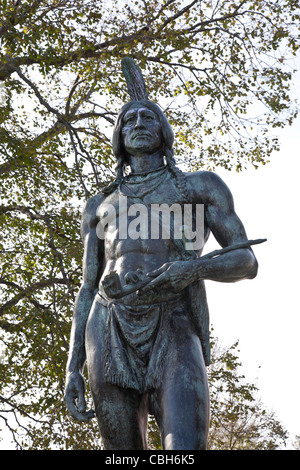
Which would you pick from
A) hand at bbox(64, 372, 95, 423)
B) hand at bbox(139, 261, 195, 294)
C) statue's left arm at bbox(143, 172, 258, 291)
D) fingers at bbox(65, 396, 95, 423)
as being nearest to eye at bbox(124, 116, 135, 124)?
statue's left arm at bbox(143, 172, 258, 291)

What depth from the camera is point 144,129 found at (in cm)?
480

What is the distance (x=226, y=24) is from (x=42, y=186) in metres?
5.04

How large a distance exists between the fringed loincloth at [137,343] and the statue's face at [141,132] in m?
1.09

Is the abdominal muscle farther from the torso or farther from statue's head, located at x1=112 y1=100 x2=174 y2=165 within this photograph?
statue's head, located at x1=112 y1=100 x2=174 y2=165

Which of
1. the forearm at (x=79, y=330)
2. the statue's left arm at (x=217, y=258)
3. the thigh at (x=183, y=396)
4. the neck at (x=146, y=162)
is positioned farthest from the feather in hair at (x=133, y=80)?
the thigh at (x=183, y=396)

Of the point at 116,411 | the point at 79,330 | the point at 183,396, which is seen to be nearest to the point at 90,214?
the point at 79,330

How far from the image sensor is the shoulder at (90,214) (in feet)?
15.7

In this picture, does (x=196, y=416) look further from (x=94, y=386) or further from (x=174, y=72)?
(x=174, y=72)

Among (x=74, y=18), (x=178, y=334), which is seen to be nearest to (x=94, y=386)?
(x=178, y=334)

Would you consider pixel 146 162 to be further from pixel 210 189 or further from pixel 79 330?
pixel 79 330

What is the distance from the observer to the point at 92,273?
4676 millimetres

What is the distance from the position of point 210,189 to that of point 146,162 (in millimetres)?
553

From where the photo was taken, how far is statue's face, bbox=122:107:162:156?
15.7 feet

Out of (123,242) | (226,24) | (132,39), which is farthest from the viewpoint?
(226,24)
